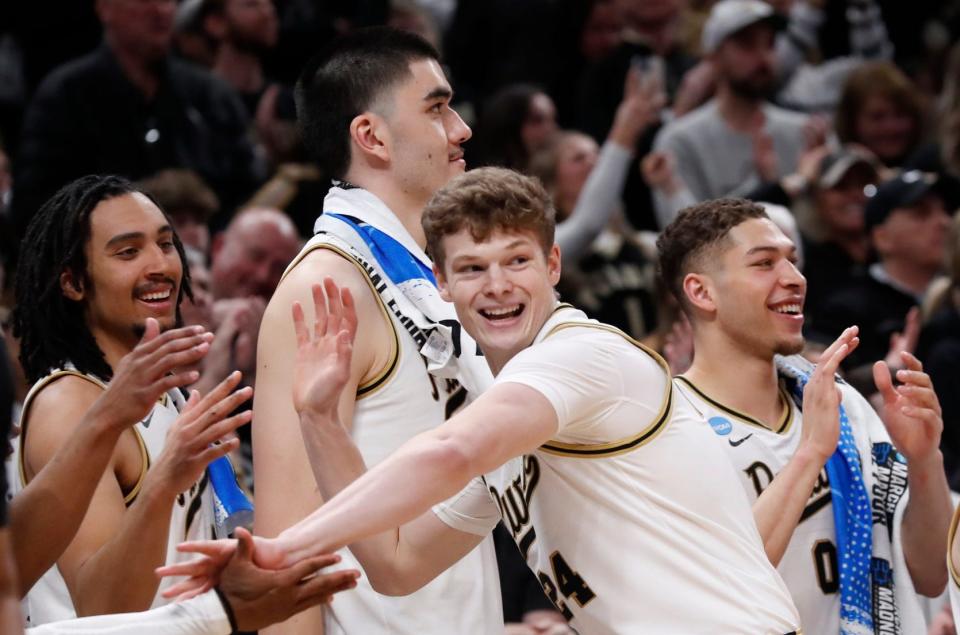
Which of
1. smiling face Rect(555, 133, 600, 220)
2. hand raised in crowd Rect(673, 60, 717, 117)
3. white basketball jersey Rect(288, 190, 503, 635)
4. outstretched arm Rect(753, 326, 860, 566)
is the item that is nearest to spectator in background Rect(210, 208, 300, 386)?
smiling face Rect(555, 133, 600, 220)

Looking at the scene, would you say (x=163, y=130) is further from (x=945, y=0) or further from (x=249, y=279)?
(x=945, y=0)

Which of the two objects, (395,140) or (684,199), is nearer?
(395,140)

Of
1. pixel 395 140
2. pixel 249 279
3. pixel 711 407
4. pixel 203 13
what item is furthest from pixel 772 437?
pixel 203 13

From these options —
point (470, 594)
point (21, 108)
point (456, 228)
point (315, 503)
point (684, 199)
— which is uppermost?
point (21, 108)

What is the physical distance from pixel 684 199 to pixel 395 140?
148 inches

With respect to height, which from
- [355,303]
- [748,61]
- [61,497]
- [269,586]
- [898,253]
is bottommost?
[269,586]

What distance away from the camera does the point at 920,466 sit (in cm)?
455

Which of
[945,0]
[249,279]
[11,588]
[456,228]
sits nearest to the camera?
[11,588]

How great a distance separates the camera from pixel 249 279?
711cm

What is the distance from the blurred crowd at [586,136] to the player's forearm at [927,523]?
4.07 ft

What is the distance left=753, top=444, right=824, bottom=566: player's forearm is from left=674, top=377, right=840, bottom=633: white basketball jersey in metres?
0.29

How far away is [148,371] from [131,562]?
520mm

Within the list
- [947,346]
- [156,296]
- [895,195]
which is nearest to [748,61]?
[895,195]

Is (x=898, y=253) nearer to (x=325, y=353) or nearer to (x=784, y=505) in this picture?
(x=784, y=505)
